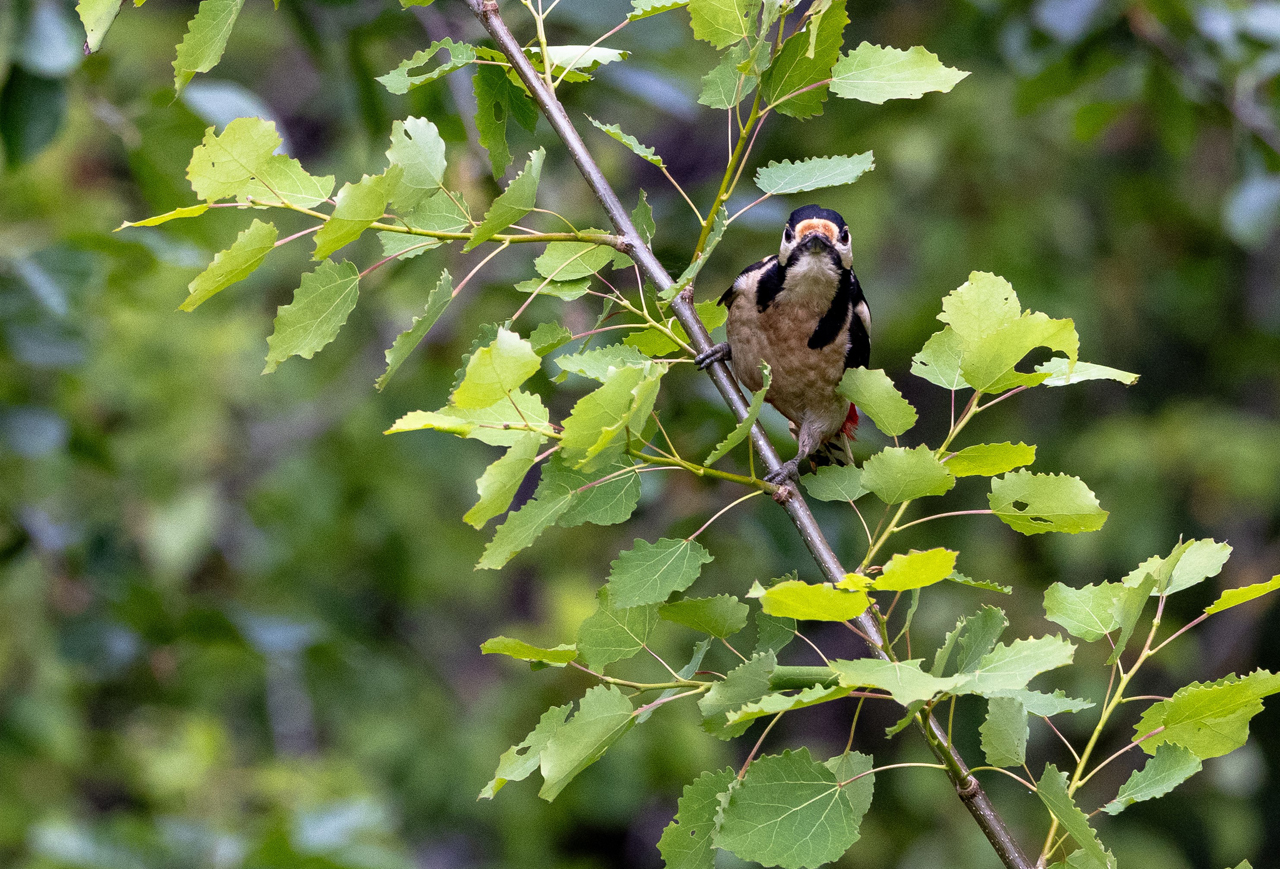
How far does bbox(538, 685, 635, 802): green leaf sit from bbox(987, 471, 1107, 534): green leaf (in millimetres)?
417

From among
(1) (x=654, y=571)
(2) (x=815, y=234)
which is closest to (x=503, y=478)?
(1) (x=654, y=571)

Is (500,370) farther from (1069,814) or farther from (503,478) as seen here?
(1069,814)

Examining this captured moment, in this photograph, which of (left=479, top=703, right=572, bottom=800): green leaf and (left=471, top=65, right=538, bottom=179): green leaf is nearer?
(left=479, top=703, right=572, bottom=800): green leaf

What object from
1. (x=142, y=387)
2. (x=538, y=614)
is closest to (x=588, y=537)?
(x=538, y=614)

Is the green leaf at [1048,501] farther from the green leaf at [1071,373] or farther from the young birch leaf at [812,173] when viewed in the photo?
the young birch leaf at [812,173]

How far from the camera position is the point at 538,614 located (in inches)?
256

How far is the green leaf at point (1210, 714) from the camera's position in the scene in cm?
108

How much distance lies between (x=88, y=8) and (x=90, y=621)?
Result: 6.92ft

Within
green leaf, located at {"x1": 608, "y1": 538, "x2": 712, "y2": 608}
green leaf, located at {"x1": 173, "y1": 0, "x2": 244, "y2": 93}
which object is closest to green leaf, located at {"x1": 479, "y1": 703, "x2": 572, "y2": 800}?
green leaf, located at {"x1": 608, "y1": 538, "x2": 712, "y2": 608}

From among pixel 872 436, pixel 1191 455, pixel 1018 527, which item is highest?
pixel 1018 527

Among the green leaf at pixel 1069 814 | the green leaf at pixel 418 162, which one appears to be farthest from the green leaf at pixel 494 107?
the green leaf at pixel 1069 814

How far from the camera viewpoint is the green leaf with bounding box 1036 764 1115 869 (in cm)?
100

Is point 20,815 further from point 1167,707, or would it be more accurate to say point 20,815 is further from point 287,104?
point 287,104

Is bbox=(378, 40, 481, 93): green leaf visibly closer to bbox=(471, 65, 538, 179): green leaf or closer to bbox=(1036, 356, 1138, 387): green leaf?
bbox=(471, 65, 538, 179): green leaf
